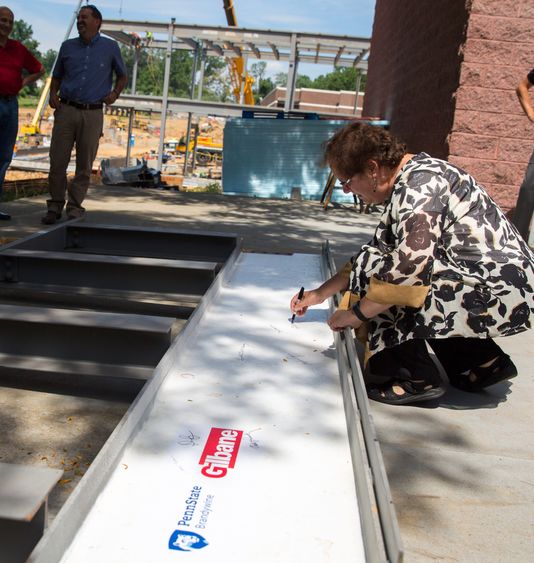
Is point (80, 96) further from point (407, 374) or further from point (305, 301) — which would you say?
point (407, 374)

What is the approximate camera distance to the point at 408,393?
274cm

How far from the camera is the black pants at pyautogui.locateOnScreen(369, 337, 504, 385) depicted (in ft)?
8.98

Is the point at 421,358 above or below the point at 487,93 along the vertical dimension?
below

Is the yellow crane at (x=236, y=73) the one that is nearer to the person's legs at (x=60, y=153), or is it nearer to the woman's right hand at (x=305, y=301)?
the person's legs at (x=60, y=153)

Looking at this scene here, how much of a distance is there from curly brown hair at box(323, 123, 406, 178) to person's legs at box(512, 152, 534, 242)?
3.31m

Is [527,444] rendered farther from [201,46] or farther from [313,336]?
[201,46]

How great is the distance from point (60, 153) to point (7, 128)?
510mm

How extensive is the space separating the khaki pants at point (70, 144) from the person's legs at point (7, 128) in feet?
1.18

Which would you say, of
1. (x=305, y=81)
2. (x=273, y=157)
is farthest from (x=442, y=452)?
(x=305, y=81)

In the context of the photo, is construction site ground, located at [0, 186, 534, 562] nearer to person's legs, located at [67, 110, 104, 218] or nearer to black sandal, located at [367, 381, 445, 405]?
black sandal, located at [367, 381, 445, 405]

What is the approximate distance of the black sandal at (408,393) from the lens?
2.73 m

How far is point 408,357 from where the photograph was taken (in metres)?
2.74

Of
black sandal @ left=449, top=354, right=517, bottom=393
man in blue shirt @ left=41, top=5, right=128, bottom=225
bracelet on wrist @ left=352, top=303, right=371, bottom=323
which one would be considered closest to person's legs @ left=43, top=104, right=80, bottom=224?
man in blue shirt @ left=41, top=5, right=128, bottom=225

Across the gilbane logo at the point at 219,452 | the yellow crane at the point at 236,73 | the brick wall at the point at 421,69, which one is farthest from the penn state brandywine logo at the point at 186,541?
the yellow crane at the point at 236,73
